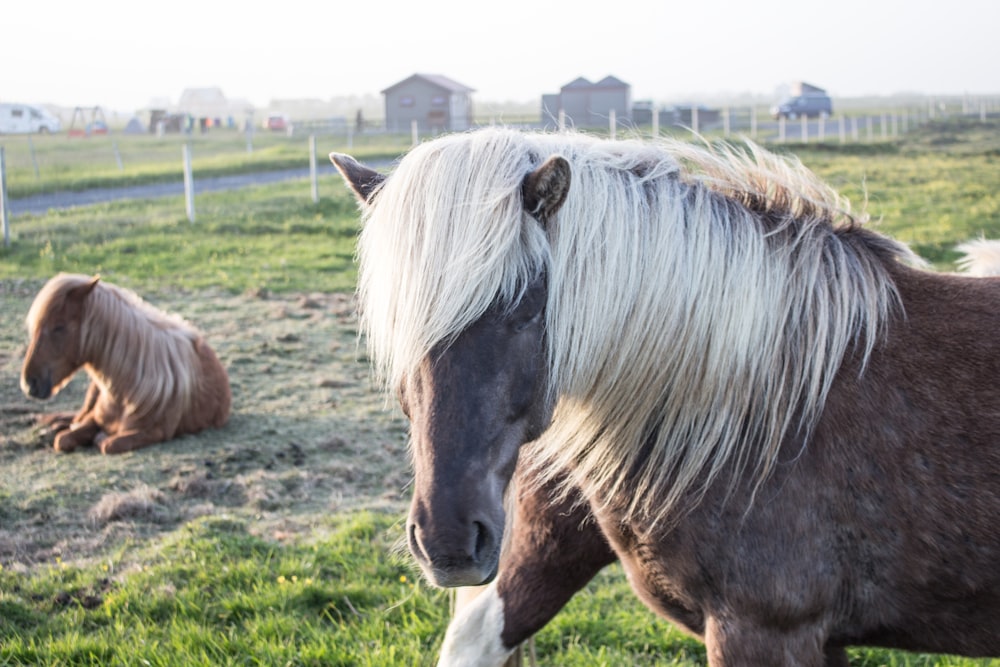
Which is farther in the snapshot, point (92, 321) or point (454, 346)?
point (92, 321)

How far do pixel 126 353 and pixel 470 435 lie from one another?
213 inches

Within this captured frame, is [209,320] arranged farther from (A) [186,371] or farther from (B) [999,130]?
(B) [999,130]

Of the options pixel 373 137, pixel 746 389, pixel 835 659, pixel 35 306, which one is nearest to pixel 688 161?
pixel 746 389

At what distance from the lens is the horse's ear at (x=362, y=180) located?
94.7 inches

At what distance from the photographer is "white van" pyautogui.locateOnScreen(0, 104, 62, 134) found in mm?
39666

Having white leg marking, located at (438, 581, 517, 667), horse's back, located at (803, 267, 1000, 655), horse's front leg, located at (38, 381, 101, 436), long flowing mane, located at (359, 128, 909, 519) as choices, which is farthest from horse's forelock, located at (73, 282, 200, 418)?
horse's back, located at (803, 267, 1000, 655)

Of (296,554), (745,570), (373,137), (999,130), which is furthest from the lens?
(999,130)

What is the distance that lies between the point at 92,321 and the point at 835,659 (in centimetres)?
567

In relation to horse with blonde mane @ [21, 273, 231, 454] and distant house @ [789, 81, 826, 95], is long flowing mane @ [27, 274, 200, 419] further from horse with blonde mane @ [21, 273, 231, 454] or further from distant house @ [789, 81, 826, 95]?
distant house @ [789, 81, 826, 95]

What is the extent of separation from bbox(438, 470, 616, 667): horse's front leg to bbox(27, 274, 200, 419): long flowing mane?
14.2 feet

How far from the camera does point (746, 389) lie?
7.64 ft

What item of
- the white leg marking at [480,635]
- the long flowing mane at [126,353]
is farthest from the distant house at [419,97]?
the white leg marking at [480,635]

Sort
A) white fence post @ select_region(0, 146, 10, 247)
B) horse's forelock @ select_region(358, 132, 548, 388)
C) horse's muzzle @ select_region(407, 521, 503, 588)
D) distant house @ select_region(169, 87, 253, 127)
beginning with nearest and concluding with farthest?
1. horse's muzzle @ select_region(407, 521, 503, 588)
2. horse's forelock @ select_region(358, 132, 548, 388)
3. white fence post @ select_region(0, 146, 10, 247)
4. distant house @ select_region(169, 87, 253, 127)

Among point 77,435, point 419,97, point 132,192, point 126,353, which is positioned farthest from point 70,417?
point 419,97
